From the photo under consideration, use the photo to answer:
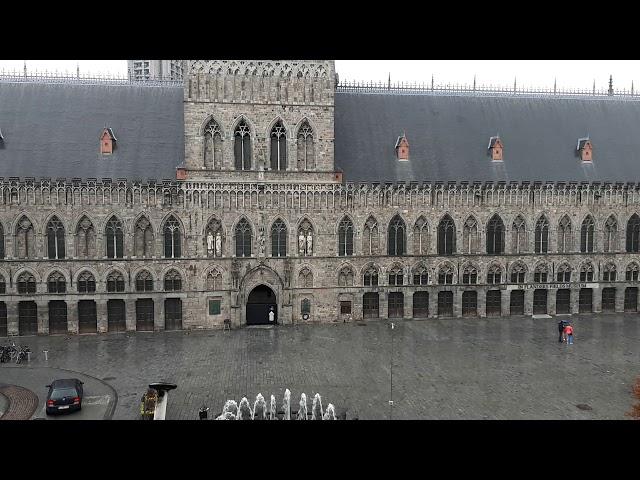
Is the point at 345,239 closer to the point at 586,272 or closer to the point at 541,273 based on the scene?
the point at 541,273

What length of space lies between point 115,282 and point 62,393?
15064 millimetres

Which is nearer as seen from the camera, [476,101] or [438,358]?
[438,358]

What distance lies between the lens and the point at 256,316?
127 ft

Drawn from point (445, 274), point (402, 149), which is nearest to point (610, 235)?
point (445, 274)

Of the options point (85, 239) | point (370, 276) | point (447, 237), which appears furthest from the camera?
point (447, 237)

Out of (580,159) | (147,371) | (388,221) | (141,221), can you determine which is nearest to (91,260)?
(141,221)

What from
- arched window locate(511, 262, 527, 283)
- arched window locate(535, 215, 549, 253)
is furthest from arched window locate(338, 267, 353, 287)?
arched window locate(535, 215, 549, 253)

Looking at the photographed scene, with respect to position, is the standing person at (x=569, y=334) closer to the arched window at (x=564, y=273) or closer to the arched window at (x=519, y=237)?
the arched window at (x=519, y=237)

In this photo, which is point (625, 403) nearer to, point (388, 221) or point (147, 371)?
point (388, 221)

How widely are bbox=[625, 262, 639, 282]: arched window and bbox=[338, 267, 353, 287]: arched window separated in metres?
22.5

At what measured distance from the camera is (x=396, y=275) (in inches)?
1591

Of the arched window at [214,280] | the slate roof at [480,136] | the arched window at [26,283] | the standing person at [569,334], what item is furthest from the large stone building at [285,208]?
the standing person at [569,334]

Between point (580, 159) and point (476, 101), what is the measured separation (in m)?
9.87
